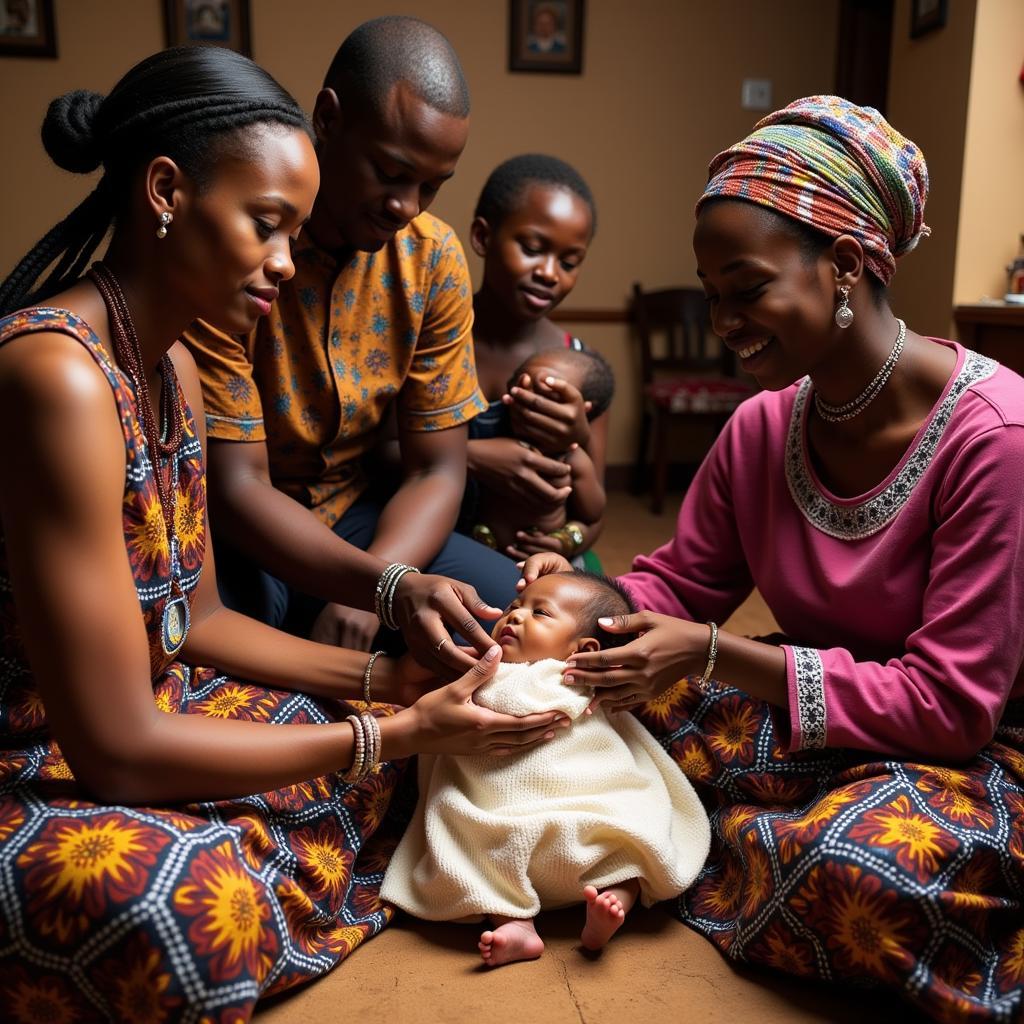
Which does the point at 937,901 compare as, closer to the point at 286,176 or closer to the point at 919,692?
the point at 919,692

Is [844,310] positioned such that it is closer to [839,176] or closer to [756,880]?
[839,176]

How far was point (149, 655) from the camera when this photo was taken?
58.1 inches

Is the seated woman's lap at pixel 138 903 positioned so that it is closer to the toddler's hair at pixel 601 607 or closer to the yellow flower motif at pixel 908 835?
the toddler's hair at pixel 601 607

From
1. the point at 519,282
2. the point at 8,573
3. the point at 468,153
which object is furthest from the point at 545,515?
the point at 468,153

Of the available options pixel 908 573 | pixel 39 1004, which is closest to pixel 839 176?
pixel 908 573

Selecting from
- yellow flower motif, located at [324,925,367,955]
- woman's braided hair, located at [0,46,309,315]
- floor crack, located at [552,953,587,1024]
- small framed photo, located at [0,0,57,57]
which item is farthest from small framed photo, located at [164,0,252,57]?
floor crack, located at [552,953,587,1024]

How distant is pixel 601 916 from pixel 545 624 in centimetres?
46

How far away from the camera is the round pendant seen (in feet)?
5.09

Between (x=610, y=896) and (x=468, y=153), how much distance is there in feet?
15.6

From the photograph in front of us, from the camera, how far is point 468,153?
5.64 metres

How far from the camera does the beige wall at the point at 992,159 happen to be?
3.80m

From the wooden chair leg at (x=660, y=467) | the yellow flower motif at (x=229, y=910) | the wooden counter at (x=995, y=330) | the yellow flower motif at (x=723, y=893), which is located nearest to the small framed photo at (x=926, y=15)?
the wooden counter at (x=995, y=330)

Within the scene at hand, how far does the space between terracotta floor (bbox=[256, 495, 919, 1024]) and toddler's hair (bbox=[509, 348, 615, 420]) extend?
1386 millimetres

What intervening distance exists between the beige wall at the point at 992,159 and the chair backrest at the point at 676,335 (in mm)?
2045
